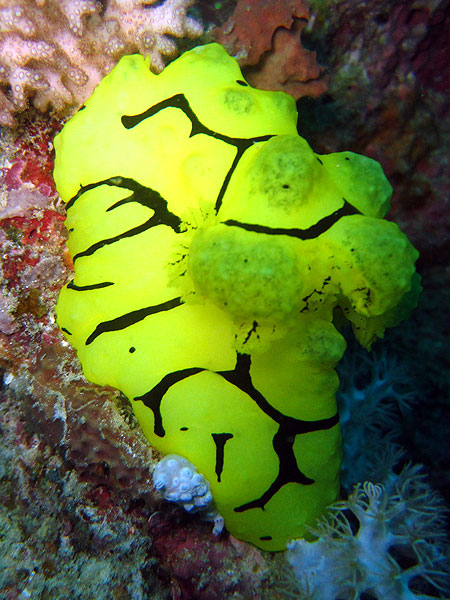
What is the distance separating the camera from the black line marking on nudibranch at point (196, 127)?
8.61 ft

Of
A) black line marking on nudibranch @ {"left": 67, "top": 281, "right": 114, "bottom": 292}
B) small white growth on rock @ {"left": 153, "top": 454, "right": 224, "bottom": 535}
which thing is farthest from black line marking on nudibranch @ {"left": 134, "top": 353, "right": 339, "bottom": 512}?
black line marking on nudibranch @ {"left": 67, "top": 281, "right": 114, "bottom": 292}

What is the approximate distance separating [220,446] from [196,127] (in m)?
2.02

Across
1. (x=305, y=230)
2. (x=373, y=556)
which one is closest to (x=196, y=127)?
(x=305, y=230)

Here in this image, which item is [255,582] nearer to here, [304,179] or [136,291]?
[136,291]

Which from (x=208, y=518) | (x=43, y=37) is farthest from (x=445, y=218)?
(x=43, y=37)

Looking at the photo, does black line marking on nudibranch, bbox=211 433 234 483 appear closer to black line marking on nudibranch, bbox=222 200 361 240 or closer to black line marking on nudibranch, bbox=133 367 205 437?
black line marking on nudibranch, bbox=133 367 205 437

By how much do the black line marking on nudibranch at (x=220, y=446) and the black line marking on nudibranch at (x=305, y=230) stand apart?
1253mm

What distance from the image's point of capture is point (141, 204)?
2.74 m

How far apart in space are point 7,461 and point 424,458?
171 inches

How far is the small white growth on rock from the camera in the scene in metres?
2.51

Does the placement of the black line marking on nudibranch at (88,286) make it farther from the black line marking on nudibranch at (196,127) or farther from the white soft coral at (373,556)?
the white soft coral at (373,556)

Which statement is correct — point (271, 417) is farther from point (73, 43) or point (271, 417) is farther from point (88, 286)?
point (73, 43)

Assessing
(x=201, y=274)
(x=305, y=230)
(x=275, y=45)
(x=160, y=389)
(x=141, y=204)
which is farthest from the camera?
(x=275, y=45)

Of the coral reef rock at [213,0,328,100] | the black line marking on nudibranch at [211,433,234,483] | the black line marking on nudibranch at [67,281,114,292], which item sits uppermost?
the coral reef rock at [213,0,328,100]
